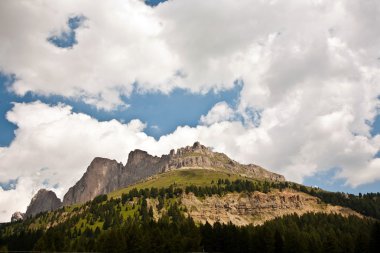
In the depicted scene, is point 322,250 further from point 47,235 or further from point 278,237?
point 47,235

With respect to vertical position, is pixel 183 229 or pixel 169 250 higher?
pixel 183 229

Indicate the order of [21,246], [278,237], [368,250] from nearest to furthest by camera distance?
1. [368,250]
2. [278,237]
3. [21,246]

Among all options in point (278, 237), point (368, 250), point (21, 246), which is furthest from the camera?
point (21, 246)

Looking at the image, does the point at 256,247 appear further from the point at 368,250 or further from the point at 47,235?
the point at 47,235

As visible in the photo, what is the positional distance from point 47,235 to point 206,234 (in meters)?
63.3

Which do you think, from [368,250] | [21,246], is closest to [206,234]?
[368,250]

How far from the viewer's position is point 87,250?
140 m

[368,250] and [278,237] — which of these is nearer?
[368,250]

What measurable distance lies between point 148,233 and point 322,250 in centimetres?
6480

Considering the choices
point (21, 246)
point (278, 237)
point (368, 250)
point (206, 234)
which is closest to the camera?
point (368, 250)

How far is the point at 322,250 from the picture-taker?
448ft

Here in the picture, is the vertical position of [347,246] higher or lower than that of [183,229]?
lower

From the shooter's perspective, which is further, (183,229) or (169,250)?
(183,229)

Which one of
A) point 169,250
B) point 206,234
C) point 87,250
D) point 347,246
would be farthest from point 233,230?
point 87,250
